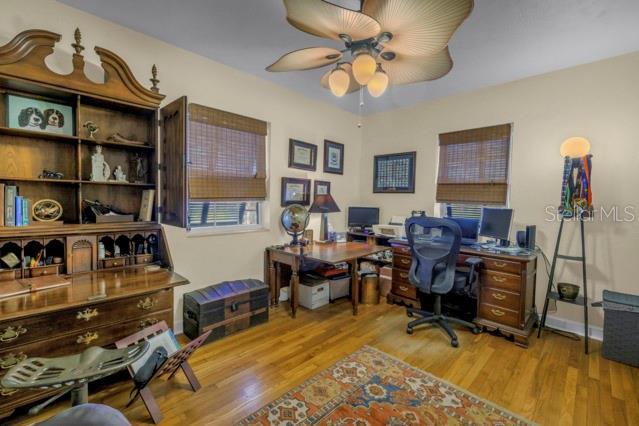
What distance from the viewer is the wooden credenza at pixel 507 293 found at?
2.62 metres

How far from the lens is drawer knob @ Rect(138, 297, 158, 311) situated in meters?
1.88

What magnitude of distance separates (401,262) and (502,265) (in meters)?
1.06

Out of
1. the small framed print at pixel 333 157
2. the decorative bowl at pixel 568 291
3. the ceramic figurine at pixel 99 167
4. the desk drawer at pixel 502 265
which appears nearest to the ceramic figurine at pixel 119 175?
the ceramic figurine at pixel 99 167

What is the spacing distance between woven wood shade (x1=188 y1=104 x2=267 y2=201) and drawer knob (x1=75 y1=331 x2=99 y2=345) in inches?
52.7

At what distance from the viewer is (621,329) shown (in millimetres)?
2328

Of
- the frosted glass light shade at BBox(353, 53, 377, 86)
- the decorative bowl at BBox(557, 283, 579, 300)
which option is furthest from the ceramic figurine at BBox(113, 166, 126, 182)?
the decorative bowl at BBox(557, 283, 579, 300)

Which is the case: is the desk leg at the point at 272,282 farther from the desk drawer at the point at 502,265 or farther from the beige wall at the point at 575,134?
the beige wall at the point at 575,134

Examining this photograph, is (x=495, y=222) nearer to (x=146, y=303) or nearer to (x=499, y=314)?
(x=499, y=314)

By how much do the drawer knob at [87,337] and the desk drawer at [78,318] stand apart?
0.04 metres

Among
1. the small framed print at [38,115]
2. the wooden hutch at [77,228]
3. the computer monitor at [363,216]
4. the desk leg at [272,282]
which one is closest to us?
the wooden hutch at [77,228]

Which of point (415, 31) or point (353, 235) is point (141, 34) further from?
point (353, 235)

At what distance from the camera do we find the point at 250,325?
2828 millimetres

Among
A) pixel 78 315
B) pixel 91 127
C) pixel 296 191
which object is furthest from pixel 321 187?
pixel 78 315

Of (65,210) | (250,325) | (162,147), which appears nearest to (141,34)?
(162,147)
